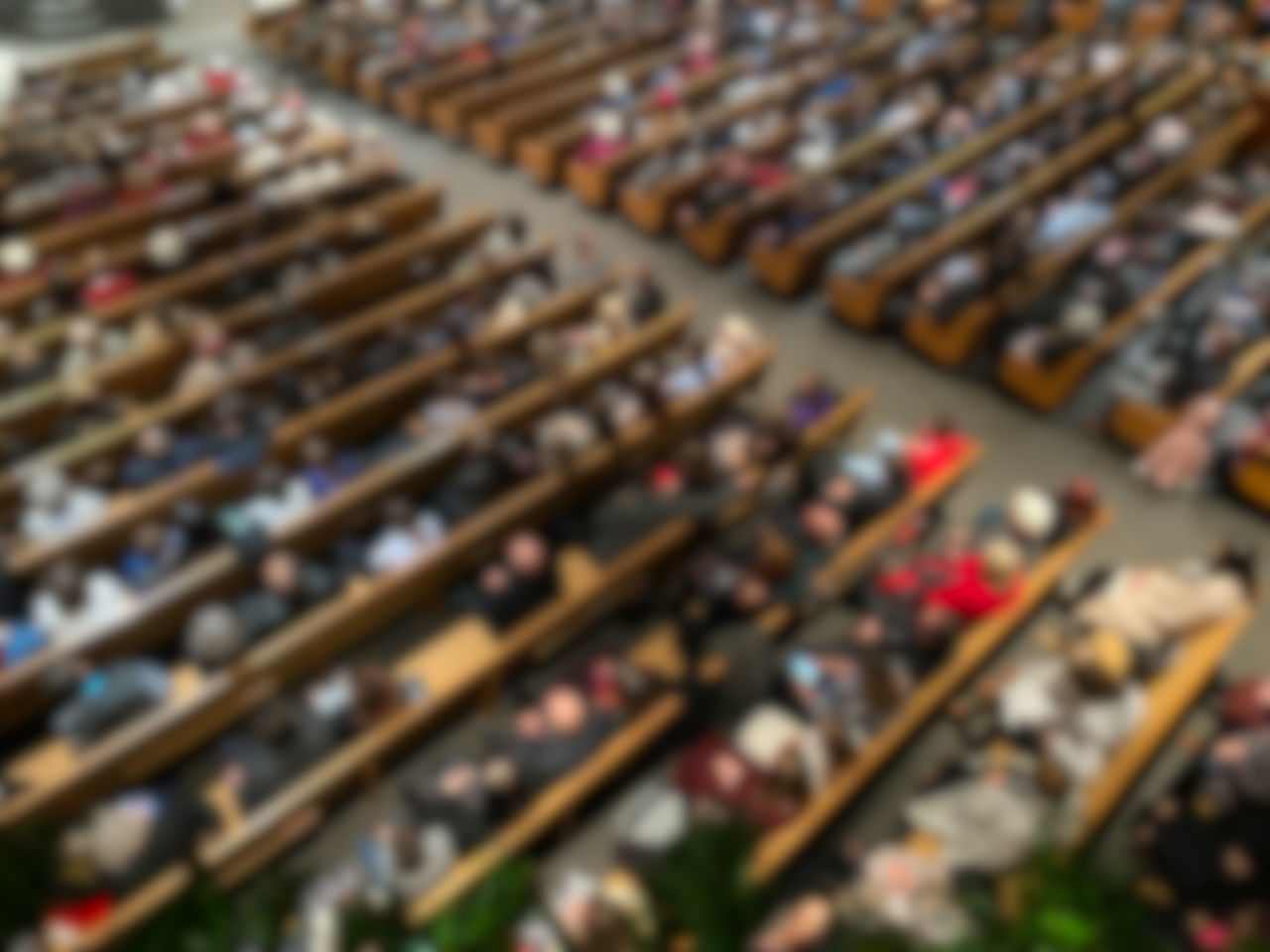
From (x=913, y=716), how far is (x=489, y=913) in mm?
1682

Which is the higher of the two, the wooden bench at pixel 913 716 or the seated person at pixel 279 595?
the seated person at pixel 279 595

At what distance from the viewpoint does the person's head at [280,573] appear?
3.86 m

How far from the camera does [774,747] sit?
3484 millimetres

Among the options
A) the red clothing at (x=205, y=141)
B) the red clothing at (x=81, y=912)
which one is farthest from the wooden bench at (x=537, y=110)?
the red clothing at (x=81, y=912)

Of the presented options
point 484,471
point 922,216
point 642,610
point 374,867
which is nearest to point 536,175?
point 922,216

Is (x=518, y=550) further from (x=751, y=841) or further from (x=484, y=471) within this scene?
(x=751, y=841)

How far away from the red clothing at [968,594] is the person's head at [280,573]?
2.54 metres

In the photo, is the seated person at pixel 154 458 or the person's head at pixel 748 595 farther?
the seated person at pixel 154 458

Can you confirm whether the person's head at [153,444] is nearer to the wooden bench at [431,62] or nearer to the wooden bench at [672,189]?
the wooden bench at [672,189]

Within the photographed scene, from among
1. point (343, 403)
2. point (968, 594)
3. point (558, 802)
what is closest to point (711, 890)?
point (558, 802)

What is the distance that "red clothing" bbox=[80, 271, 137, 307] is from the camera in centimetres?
548

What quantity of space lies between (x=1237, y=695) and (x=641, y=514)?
2358 millimetres

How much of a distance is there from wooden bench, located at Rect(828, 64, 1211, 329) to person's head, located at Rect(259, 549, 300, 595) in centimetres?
358

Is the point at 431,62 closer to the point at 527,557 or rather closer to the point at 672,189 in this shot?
the point at 672,189
